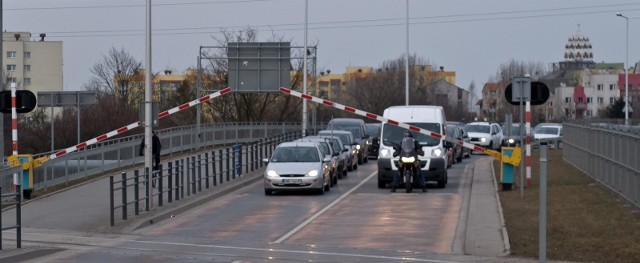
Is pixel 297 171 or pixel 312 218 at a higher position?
pixel 297 171

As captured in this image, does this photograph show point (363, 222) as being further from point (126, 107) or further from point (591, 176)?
point (126, 107)

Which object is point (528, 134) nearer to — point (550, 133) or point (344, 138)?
point (344, 138)

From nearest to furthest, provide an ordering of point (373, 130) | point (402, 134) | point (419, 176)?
point (419, 176)
point (402, 134)
point (373, 130)

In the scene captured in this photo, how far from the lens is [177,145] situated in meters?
48.9

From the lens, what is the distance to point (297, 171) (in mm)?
29578

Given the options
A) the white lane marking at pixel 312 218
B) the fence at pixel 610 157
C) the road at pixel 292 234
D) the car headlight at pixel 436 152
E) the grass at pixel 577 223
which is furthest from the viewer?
the car headlight at pixel 436 152

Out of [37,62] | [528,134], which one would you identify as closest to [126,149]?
[528,134]

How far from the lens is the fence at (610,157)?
23328 millimetres

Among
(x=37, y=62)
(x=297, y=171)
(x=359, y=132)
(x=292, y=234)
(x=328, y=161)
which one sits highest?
(x=37, y=62)

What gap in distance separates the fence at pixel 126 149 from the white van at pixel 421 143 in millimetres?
9113

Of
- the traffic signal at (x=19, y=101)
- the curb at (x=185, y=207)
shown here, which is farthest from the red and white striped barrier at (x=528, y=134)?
the traffic signal at (x=19, y=101)

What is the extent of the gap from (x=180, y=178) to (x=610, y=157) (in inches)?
430

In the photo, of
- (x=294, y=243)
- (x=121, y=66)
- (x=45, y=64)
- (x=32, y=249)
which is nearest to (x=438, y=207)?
(x=294, y=243)

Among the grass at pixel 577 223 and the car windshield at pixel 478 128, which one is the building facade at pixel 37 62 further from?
the grass at pixel 577 223
